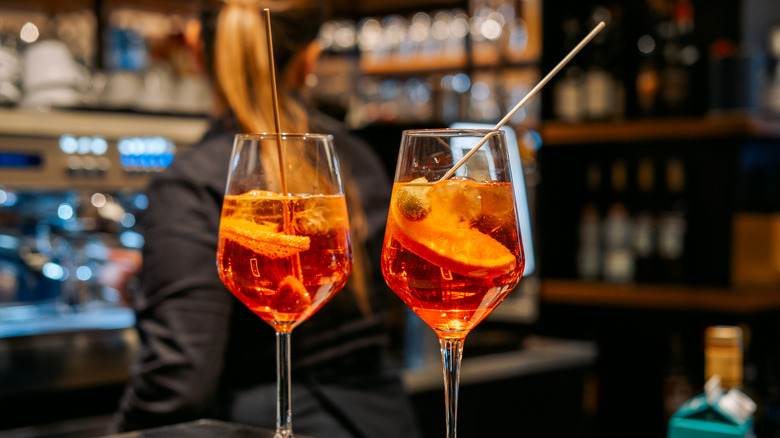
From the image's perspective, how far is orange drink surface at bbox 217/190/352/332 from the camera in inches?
30.7

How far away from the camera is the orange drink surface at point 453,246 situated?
2.39ft

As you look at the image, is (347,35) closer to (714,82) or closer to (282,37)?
(714,82)

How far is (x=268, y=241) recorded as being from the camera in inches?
30.6

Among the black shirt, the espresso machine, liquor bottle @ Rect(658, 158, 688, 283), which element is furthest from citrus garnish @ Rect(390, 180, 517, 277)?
liquor bottle @ Rect(658, 158, 688, 283)

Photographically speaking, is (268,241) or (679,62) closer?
(268,241)

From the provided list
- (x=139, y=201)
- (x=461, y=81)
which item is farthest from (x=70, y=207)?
(x=461, y=81)

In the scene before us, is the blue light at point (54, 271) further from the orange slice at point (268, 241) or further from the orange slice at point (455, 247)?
the orange slice at point (455, 247)

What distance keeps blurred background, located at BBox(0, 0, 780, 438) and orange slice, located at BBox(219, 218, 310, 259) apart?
0.82 m

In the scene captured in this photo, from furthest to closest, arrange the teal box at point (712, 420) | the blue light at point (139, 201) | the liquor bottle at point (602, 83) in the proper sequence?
the liquor bottle at point (602, 83)
the blue light at point (139, 201)
the teal box at point (712, 420)

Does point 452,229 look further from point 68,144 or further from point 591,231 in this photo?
point 591,231

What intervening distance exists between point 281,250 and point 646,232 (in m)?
3.18

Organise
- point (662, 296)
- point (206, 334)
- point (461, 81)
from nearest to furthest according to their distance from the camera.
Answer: point (206, 334) → point (662, 296) → point (461, 81)

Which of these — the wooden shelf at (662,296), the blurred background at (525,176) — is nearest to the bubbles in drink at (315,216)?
the blurred background at (525,176)

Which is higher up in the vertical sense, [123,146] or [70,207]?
[123,146]
